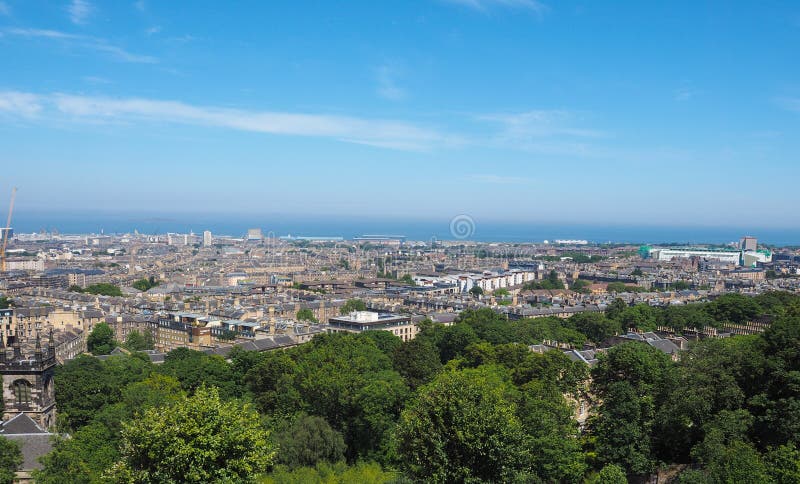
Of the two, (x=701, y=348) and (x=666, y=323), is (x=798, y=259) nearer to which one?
(x=666, y=323)

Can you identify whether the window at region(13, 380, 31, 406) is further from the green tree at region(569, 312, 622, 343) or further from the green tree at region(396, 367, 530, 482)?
the green tree at region(569, 312, 622, 343)

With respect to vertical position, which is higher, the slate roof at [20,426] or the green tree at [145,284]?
the slate roof at [20,426]

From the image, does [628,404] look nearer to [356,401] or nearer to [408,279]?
[356,401]

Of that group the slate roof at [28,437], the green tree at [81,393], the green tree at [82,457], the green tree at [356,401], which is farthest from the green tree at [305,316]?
the slate roof at [28,437]

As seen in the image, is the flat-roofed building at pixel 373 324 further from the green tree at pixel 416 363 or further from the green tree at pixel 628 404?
the green tree at pixel 628 404

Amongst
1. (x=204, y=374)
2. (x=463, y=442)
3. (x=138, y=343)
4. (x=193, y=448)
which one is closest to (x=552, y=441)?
(x=463, y=442)
